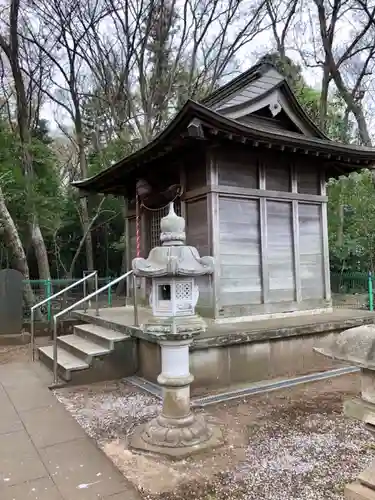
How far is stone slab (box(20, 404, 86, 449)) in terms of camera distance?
375cm

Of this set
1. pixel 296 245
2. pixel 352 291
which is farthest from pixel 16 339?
pixel 352 291

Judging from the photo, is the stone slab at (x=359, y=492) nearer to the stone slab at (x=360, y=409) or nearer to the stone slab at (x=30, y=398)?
the stone slab at (x=360, y=409)

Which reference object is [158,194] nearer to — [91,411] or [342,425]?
[91,411]

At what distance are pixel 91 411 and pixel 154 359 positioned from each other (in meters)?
1.18

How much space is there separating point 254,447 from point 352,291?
33.8ft

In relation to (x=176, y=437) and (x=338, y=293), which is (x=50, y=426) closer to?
(x=176, y=437)

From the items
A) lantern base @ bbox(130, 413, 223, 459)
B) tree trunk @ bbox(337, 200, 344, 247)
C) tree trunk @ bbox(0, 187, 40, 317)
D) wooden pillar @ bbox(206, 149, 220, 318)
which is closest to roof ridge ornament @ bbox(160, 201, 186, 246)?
lantern base @ bbox(130, 413, 223, 459)

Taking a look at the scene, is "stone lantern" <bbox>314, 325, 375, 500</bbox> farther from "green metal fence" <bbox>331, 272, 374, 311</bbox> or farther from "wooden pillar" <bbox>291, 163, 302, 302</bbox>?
"green metal fence" <bbox>331, 272, 374, 311</bbox>

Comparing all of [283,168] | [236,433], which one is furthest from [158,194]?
[236,433]

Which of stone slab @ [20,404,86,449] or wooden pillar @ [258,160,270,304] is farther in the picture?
wooden pillar @ [258,160,270,304]

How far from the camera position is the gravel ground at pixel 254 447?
2.85 m

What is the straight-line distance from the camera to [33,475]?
307 centimetres

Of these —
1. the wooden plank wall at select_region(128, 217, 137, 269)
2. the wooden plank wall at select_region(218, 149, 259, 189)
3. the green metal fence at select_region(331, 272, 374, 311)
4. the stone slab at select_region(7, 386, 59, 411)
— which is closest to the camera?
the stone slab at select_region(7, 386, 59, 411)

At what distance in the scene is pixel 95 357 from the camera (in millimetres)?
5516
